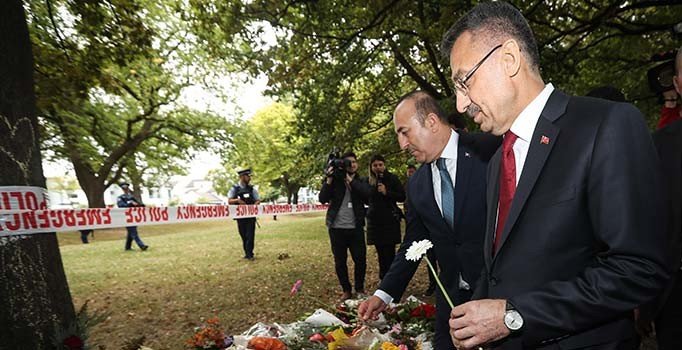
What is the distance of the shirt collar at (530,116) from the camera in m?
1.29

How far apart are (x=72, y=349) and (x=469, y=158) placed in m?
3.64

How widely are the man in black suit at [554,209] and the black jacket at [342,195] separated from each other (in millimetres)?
4751

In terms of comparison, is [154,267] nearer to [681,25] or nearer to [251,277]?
[251,277]

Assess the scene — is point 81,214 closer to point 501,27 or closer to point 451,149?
point 451,149

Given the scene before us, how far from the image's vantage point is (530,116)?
1301 mm

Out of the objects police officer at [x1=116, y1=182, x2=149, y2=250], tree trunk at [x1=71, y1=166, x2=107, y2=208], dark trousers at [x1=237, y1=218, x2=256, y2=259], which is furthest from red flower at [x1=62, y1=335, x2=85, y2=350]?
tree trunk at [x1=71, y1=166, x2=107, y2=208]

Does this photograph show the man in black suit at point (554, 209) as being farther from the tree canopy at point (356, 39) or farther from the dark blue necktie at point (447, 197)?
the tree canopy at point (356, 39)

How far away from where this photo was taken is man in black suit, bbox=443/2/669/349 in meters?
1.01

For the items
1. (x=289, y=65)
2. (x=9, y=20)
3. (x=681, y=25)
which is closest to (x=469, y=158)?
(x=681, y=25)

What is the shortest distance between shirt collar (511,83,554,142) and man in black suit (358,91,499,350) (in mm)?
1041

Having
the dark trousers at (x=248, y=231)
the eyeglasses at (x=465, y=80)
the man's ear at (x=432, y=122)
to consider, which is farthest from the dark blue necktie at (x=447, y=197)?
the dark trousers at (x=248, y=231)

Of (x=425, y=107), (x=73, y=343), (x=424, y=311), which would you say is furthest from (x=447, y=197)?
(x=73, y=343)

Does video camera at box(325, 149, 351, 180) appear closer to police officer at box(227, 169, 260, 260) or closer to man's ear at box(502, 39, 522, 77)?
→ police officer at box(227, 169, 260, 260)

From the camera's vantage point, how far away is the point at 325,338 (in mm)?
3170
